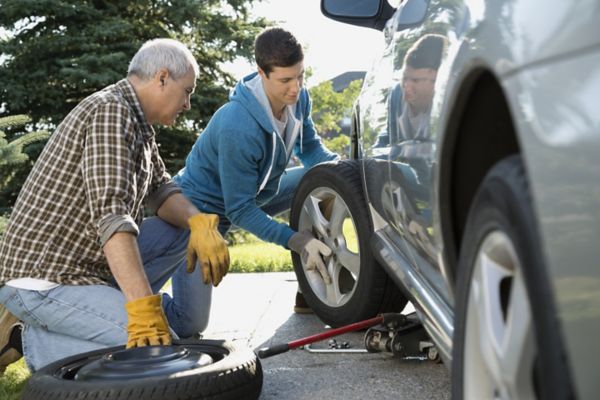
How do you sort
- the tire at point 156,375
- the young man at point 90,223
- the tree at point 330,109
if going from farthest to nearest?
the tree at point 330,109 → the young man at point 90,223 → the tire at point 156,375

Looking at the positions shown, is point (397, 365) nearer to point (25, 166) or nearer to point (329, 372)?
point (329, 372)

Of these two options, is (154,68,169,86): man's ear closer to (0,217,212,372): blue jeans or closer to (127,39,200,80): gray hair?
(127,39,200,80): gray hair

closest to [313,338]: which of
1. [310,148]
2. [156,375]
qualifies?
[156,375]

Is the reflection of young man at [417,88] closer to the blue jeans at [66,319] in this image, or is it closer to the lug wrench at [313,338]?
the lug wrench at [313,338]

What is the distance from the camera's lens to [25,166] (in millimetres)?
12797

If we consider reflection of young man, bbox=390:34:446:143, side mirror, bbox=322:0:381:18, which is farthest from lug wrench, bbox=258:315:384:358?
side mirror, bbox=322:0:381:18

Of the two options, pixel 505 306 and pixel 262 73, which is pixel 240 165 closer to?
pixel 262 73

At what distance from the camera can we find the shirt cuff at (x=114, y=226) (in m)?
2.90

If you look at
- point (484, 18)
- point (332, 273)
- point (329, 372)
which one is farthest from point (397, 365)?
point (484, 18)

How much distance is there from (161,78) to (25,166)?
1018cm

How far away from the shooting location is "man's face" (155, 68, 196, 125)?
329 centimetres

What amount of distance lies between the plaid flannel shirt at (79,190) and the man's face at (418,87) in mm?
1159

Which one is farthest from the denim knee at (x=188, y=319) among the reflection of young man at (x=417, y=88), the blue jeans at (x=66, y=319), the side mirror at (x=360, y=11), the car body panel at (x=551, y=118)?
the car body panel at (x=551, y=118)

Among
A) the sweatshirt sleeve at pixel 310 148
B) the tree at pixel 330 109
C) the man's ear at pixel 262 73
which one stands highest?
the man's ear at pixel 262 73
